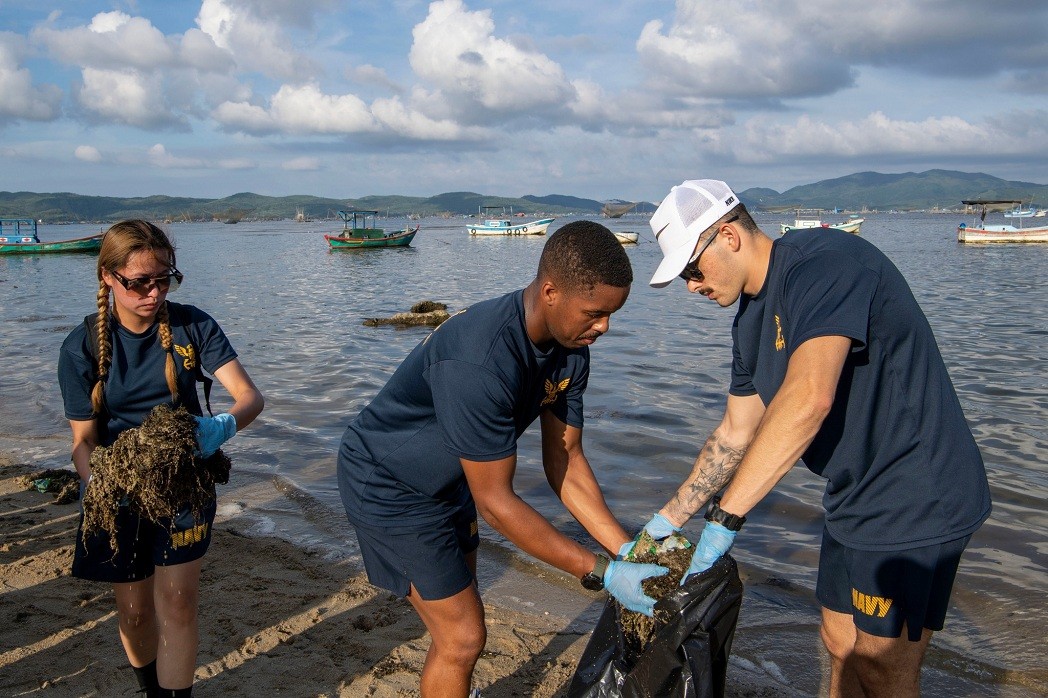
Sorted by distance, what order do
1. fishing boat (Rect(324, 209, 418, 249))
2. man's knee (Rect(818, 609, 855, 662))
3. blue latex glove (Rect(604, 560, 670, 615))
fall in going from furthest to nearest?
fishing boat (Rect(324, 209, 418, 249))
man's knee (Rect(818, 609, 855, 662))
blue latex glove (Rect(604, 560, 670, 615))

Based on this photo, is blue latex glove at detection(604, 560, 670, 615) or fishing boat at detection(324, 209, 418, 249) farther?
fishing boat at detection(324, 209, 418, 249)

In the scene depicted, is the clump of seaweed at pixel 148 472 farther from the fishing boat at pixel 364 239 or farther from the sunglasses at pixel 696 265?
the fishing boat at pixel 364 239

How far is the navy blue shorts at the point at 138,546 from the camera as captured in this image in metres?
3.06

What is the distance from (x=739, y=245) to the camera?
2875mm

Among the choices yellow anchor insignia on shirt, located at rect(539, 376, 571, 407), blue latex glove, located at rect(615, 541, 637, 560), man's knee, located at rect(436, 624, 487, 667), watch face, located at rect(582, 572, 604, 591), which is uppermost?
yellow anchor insignia on shirt, located at rect(539, 376, 571, 407)

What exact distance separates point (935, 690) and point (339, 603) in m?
3.39

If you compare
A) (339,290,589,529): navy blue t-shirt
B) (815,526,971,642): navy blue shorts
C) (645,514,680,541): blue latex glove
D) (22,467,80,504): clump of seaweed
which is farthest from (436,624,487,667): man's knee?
(22,467,80,504): clump of seaweed

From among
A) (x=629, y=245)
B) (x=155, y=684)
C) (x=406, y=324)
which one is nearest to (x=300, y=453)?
(x=155, y=684)

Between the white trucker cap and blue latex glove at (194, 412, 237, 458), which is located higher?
the white trucker cap

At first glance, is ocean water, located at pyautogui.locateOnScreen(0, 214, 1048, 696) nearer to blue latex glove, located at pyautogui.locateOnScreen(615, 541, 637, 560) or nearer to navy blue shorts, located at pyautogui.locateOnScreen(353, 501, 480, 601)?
blue latex glove, located at pyautogui.locateOnScreen(615, 541, 637, 560)

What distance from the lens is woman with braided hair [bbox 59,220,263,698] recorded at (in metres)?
3.07

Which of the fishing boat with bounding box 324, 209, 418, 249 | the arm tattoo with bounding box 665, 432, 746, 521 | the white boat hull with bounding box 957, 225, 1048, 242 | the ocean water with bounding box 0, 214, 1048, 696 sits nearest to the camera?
the arm tattoo with bounding box 665, 432, 746, 521

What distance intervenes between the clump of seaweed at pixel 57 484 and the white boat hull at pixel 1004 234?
55.9 metres

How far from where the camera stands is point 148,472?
2.88 m
